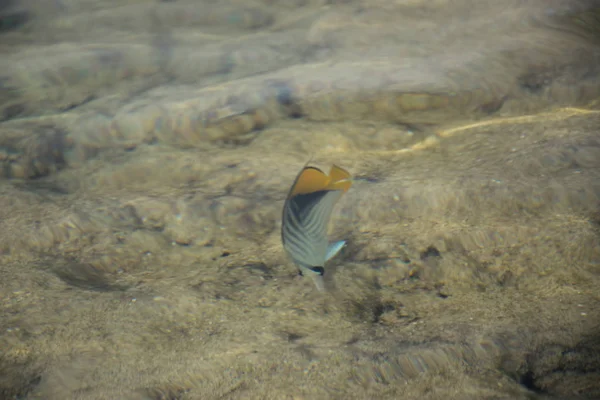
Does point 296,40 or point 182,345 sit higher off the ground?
point 296,40

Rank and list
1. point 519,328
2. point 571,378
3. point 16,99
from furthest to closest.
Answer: point 16,99
point 519,328
point 571,378

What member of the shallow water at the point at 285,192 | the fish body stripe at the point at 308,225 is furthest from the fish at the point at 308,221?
the shallow water at the point at 285,192

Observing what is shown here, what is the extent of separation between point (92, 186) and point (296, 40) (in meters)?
2.65

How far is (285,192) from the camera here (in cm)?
357

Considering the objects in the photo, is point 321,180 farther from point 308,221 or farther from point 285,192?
point 285,192

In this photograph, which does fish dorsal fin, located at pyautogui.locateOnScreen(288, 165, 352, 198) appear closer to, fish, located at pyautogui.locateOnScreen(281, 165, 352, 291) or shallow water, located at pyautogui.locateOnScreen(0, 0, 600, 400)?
fish, located at pyautogui.locateOnScreen(281, 165, 352, 291)

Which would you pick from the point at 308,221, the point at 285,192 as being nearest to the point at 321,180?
the point at 308,221

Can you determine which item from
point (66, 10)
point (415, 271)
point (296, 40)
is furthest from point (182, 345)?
point (66, 10)

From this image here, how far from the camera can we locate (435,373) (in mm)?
2059

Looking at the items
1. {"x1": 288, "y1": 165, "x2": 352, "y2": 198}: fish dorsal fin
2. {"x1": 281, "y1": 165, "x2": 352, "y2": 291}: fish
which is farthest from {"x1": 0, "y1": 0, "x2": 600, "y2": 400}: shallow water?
{"x1": 288, "y1": 165, "x2": 352, "y2": 198}: fish dorsal fin

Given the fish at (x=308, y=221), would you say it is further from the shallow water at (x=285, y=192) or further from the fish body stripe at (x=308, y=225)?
the shallow water at (x=285, y=192)

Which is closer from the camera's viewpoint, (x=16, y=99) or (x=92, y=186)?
(x=92, y=186)

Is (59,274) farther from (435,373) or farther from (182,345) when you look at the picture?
(435,373)

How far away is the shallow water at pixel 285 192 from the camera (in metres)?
2.17
